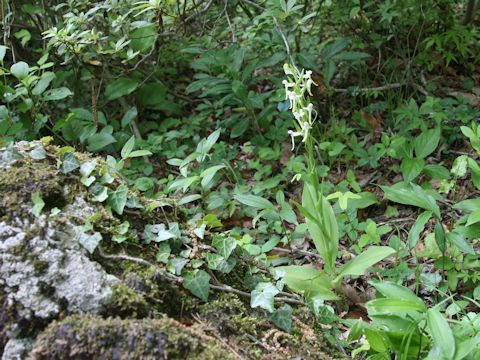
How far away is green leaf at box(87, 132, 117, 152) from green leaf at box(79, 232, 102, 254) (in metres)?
1.90

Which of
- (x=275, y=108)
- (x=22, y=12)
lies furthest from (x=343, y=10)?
(x=22, y=12)

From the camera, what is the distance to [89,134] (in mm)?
Result: 3514

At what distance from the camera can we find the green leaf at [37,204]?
1.62 m

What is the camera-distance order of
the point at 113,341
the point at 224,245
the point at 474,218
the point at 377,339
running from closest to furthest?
1. the point at 113,341
2. the point at 377,339
3. the point at 224,245
4. the point at 474,218

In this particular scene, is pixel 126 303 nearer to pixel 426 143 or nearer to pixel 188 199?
pixel 188 199

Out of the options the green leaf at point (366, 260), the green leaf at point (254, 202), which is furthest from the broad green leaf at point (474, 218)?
the green leaf at point (254, 202)

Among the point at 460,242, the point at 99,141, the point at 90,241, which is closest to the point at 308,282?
the point at 460,242

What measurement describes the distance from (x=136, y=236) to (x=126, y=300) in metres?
0.32

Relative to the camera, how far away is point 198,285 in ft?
5.50

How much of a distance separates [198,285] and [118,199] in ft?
1.36

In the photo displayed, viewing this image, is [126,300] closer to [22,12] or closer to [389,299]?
[389,299]

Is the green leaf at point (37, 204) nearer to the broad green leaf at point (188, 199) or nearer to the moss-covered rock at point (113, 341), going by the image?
the moss-covered rock at point (113, 341)

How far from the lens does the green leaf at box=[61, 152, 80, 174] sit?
183cm

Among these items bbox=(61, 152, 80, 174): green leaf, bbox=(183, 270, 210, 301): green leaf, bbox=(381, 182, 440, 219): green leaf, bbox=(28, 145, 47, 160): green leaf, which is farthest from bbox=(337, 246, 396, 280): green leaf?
bbox=(28, 145, 47, 160): green leaf
